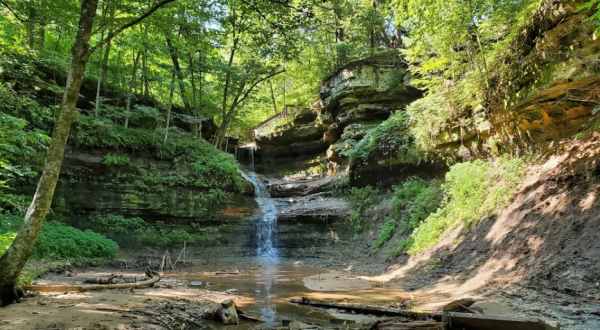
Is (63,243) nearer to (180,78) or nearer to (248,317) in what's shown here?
(248,317)

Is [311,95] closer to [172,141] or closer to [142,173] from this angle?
[172,141]

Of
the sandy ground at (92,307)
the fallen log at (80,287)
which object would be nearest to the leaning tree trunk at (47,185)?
the sandy ground at (92,307)

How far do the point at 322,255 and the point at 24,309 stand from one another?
42.7ft

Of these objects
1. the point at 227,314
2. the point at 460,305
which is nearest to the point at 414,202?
the point at 460,305

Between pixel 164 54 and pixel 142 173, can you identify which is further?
pixel 164 54

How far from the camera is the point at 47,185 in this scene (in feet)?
18.1

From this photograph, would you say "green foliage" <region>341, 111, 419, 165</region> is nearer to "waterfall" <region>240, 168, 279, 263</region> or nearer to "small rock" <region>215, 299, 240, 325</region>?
"waterfall" <region>240, 168, 279, 263</region>

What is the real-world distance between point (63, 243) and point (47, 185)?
8.68 m

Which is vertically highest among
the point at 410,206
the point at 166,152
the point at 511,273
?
the point at 166,152

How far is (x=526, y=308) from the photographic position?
5.08 metres

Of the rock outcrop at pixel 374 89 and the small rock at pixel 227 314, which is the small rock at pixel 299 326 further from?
the rock outcrop at pixel 374 89

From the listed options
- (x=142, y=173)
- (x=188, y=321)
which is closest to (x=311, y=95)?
(x=142, y=173)

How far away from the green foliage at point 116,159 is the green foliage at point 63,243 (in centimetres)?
403

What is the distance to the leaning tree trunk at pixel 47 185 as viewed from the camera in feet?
16.9
